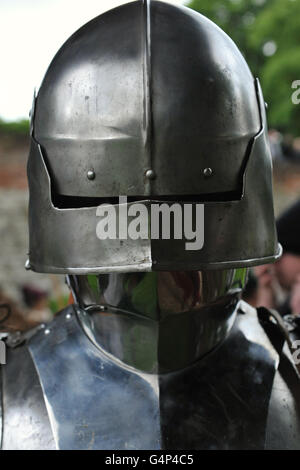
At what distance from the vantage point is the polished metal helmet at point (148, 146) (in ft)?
A: 4.12

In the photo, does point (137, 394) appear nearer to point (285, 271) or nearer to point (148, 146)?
point (148, 146)

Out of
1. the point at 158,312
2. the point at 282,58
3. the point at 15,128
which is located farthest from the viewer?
the point at 15,128

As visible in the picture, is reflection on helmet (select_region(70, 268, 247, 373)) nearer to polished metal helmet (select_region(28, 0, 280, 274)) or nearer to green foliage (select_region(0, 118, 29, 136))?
polished metal helmet (select_region(28, 0, 280, 274))

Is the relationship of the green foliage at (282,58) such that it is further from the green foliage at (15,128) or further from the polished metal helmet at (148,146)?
the polished metal helmet at (148,146)

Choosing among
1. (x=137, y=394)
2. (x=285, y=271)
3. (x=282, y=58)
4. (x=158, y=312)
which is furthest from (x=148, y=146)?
(x=282, y=58)

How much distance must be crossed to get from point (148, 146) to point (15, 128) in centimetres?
1060

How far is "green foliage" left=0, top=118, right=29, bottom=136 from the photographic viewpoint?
37.1 feet

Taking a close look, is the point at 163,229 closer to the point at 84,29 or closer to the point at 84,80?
the point at 84,80

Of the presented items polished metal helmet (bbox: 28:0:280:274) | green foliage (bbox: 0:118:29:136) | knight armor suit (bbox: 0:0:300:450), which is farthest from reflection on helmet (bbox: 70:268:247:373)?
green foliage (bbox: 0:118:29:136)

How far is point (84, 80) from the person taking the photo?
52.1 inches

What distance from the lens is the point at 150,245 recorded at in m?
1.21

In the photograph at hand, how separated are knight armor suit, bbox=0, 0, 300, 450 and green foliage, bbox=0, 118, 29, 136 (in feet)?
33.7
